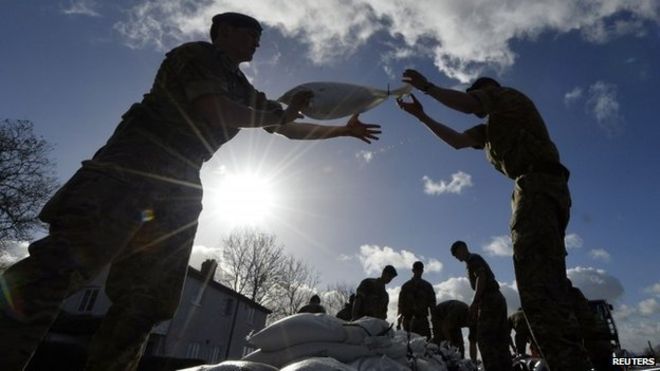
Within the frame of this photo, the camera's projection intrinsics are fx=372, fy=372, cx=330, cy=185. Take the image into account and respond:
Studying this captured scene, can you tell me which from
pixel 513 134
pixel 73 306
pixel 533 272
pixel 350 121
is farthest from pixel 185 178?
pixel 73 306

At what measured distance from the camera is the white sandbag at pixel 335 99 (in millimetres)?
2604

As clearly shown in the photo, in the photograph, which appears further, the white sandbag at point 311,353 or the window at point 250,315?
the window at point 250,315

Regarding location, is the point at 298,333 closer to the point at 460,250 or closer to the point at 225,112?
the point at 225,112

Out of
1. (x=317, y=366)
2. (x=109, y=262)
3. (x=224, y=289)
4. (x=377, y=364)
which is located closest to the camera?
(x=109, y=262)

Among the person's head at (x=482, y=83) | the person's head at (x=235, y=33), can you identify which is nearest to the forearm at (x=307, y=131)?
the person's head at (x=235, y=33)

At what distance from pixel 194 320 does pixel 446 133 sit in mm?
24054

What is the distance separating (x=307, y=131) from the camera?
2.85 m

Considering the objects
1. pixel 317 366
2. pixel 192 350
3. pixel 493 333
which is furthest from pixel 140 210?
pixel 192 350

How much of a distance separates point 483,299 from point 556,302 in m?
3.59

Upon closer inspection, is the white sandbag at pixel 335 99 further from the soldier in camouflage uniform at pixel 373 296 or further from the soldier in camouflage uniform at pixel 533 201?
the soldier in camouflage uniform at pixel 373 296

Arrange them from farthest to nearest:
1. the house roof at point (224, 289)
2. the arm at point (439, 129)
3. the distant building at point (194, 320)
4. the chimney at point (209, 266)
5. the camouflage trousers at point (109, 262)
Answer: the chimney at point (209, 266) < the house roof at point (224, 289) < the distant building at point (194, 320) < the arm at point (439, 129) < the camouflage trousers at point (109, 262)

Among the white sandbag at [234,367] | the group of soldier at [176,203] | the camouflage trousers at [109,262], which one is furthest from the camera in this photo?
the white sandbag at [234,367]

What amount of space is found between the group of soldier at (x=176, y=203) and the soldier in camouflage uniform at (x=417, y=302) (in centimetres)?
628

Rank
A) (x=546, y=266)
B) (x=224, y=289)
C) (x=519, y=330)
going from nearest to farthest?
(x=546, y=266) < (x=519, y=330) < (x=224, y=289)
